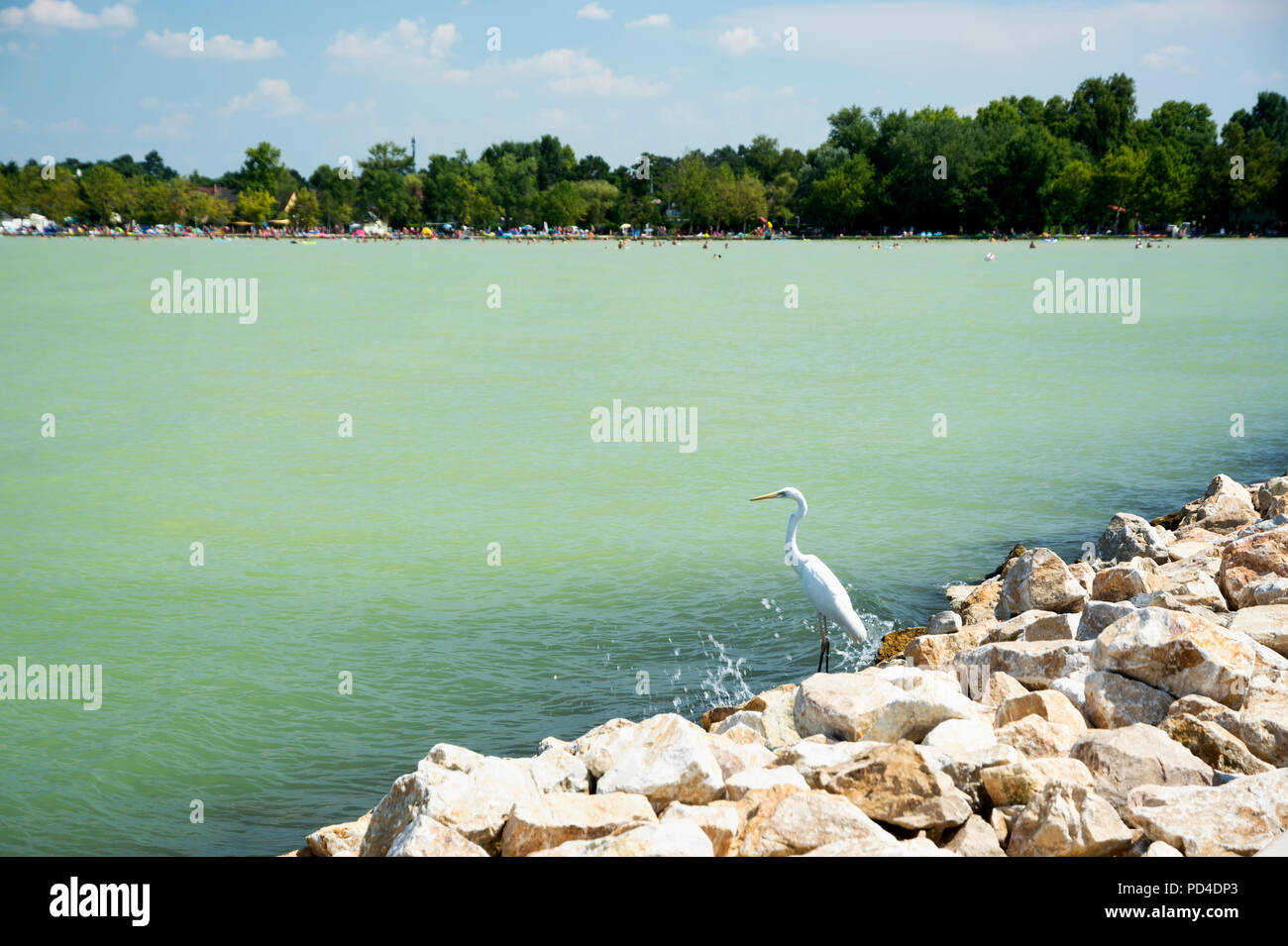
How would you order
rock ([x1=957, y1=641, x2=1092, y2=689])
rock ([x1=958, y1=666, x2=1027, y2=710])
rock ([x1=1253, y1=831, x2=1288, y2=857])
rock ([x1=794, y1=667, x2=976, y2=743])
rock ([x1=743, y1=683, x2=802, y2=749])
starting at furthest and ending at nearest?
rock ([x1=957, y1=641, x2=1092, y2=689])
rock ([x1=958, y1=666, x2=1027, y2=710])
rock ([x1=743, y1=683, x2=802, y2=749])
rock ([x1=794, y1=667, x2=976, y2=743])
rock ([x1=1253, y1=831, x2=1288, y2=857])

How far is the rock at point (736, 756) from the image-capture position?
6.20 meters

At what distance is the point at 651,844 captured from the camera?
4.83 m

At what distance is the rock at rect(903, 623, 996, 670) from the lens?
9061 millimetres

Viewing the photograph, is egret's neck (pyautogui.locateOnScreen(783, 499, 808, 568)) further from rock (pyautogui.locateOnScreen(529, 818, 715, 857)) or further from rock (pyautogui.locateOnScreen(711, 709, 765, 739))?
rock (pyautogui.locateOnScreen(529, 818, 715, 857))

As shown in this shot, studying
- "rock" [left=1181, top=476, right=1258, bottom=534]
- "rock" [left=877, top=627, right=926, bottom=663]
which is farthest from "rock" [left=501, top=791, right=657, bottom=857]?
"rock" [left=1181, top=476, right=1258, bottom=534]

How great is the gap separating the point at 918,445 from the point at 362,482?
9.98 meters

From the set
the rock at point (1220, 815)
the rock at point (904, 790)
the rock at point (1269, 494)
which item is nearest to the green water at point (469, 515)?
the rock at point (1269, 494)

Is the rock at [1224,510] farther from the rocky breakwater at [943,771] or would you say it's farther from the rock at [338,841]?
the rock at [338,841]

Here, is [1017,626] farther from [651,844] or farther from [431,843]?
[431,843]

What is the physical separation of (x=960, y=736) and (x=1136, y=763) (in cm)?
84

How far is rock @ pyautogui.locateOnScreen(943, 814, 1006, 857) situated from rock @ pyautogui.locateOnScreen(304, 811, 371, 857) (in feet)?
9.83

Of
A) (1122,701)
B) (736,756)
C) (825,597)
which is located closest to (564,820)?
(736,756)

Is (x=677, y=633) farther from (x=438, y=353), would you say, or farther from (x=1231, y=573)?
(x=438, y=353)

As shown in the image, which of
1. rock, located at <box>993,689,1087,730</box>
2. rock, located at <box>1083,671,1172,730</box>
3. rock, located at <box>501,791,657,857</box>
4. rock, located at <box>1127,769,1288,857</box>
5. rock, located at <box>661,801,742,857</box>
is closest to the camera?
rock, located at <box>1127,769,1288,857</box>
